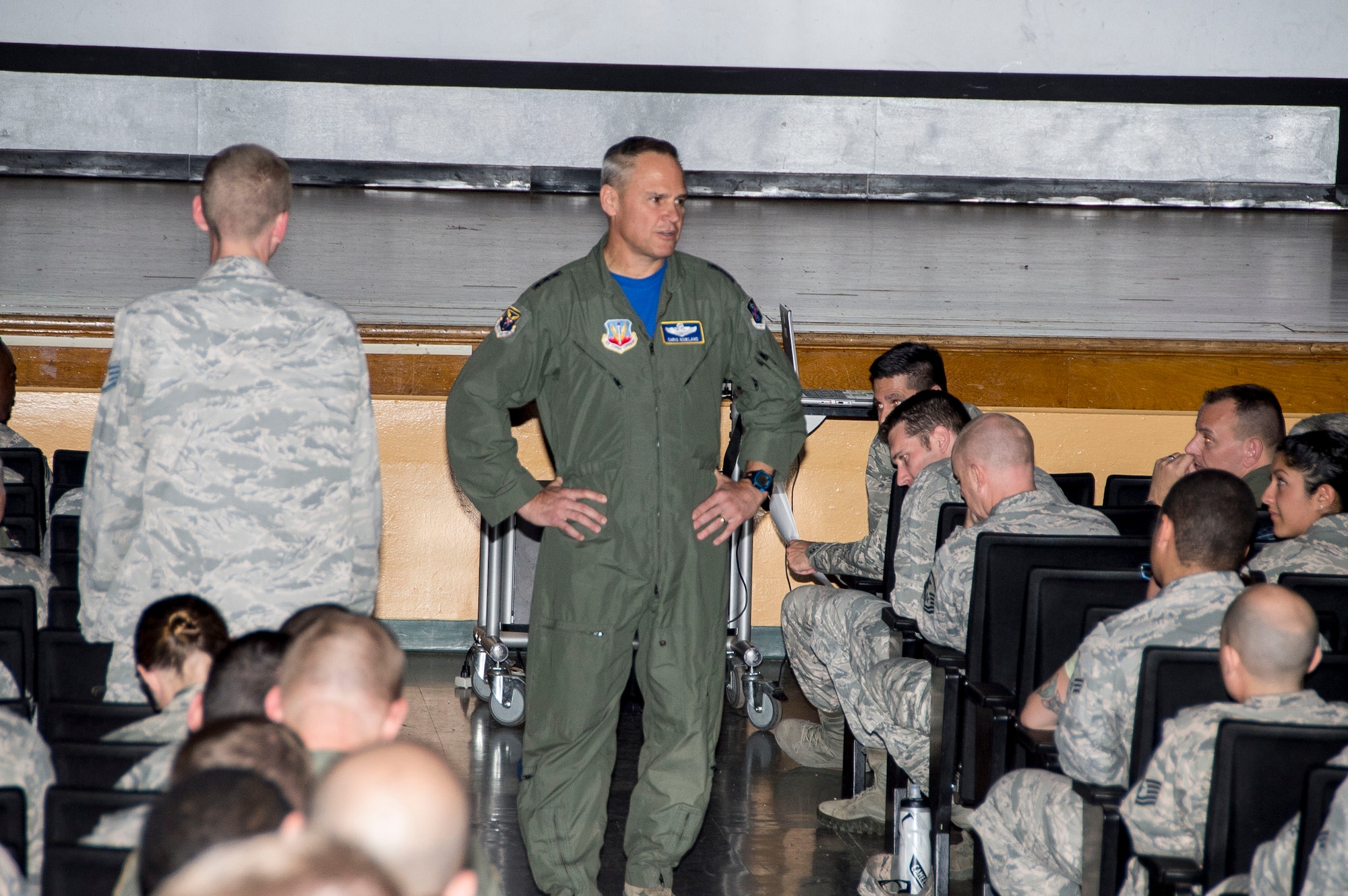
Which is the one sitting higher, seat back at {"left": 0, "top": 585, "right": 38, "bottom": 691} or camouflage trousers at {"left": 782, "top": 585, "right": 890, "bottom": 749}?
seat back at {"left": 0, "top": 585, "right": 38, "bottom": 691}

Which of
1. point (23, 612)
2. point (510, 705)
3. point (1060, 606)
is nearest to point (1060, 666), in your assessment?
point (1060, 606)

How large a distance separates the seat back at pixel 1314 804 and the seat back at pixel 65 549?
96.0 inches

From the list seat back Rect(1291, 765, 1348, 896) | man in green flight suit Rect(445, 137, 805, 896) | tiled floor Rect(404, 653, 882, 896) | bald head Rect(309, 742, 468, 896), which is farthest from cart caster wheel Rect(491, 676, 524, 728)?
bald head Rect(309, 742, 468, 896)

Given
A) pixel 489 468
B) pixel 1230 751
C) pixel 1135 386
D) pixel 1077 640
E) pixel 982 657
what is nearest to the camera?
pixel 1230 751

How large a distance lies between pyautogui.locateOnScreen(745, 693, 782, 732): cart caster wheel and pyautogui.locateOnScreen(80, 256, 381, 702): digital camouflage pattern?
2000 millimetres

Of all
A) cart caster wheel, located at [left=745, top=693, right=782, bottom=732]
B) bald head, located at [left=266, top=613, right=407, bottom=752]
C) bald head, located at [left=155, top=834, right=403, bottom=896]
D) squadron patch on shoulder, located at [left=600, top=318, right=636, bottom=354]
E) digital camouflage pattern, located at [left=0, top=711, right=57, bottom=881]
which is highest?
squadron patch on shoulder, located at [left=600, top=318, right=636, bottom=354]

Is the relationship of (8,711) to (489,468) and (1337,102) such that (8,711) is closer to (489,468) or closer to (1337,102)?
(489,468)

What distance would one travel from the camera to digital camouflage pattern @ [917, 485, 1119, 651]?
2.62m

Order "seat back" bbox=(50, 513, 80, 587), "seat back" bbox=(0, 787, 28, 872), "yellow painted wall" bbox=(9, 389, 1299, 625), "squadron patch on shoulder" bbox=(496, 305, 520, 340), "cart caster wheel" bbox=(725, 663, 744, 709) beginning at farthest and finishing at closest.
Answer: "yellow painted wall" bbox=(9, 389, 1299, 625) < "cart caster wheel" bbox=(725, 663, 744, 709) < "seat back" bbox=(50, 513, 80, 587) < "squadron patch on shoulder" bbox=(496, 305, 520, 340) < "seat back" bbox=(0, 787, 28, 872)

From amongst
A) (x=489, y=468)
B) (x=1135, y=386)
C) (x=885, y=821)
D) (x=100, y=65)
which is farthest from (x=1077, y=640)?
(x=100, y=65)

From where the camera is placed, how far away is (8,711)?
1688 mm

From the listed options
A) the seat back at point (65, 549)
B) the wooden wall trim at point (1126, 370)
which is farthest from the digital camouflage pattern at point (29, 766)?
the wooden wall trim at point (1126, 370)

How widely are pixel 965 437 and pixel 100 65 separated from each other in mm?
8984

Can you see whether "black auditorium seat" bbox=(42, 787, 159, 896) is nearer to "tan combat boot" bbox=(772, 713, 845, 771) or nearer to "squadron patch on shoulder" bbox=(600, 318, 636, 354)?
"squadron patch on shoulder" bbox=(600, 318, 636, 354)
